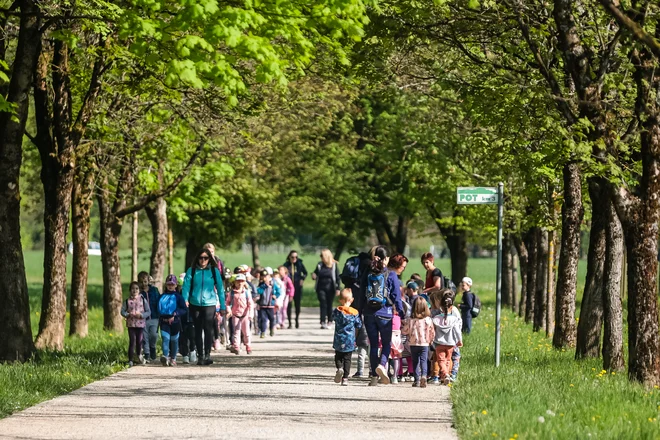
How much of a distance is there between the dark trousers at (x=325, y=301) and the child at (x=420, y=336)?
13443 millimetres

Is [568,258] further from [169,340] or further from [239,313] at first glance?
[169,340]

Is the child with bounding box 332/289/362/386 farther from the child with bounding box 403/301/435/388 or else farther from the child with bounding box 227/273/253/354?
the child with bounding box 227/273/253/354

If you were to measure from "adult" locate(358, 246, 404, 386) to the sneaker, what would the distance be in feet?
0.53

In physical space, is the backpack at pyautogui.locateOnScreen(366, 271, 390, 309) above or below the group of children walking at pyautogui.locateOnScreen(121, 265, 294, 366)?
above

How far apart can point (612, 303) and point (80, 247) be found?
10.5 meters

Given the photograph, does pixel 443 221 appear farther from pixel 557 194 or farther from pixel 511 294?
pixel 557 194

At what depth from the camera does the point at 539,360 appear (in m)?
17.6

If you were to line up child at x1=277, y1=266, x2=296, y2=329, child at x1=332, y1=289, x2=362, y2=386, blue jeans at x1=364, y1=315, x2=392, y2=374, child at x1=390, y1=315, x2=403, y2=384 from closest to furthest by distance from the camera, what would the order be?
1. child at x1=332, y1=289, x2=362, y2=386
2. blue jeans at x1=364, y1=315, x2=392, y2=374
3. child at x1=390, y1=315, x2=403, y2=384
4. child at x1=277, y1=266, x2=296, y2=329

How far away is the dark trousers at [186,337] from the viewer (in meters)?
18.5

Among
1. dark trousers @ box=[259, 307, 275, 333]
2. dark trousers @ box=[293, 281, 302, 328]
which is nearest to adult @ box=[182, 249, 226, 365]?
dark trousers @ box=[259, 307, 275, 333]

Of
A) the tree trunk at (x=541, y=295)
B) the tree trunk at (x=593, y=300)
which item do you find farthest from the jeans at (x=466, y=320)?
the tree trunk at (x=593, y=300)

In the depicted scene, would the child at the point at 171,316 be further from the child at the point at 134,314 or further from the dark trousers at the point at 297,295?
the dark trousers at the point at 297,295

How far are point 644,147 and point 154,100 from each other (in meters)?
10.6

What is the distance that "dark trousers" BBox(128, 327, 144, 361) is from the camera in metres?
17.6
